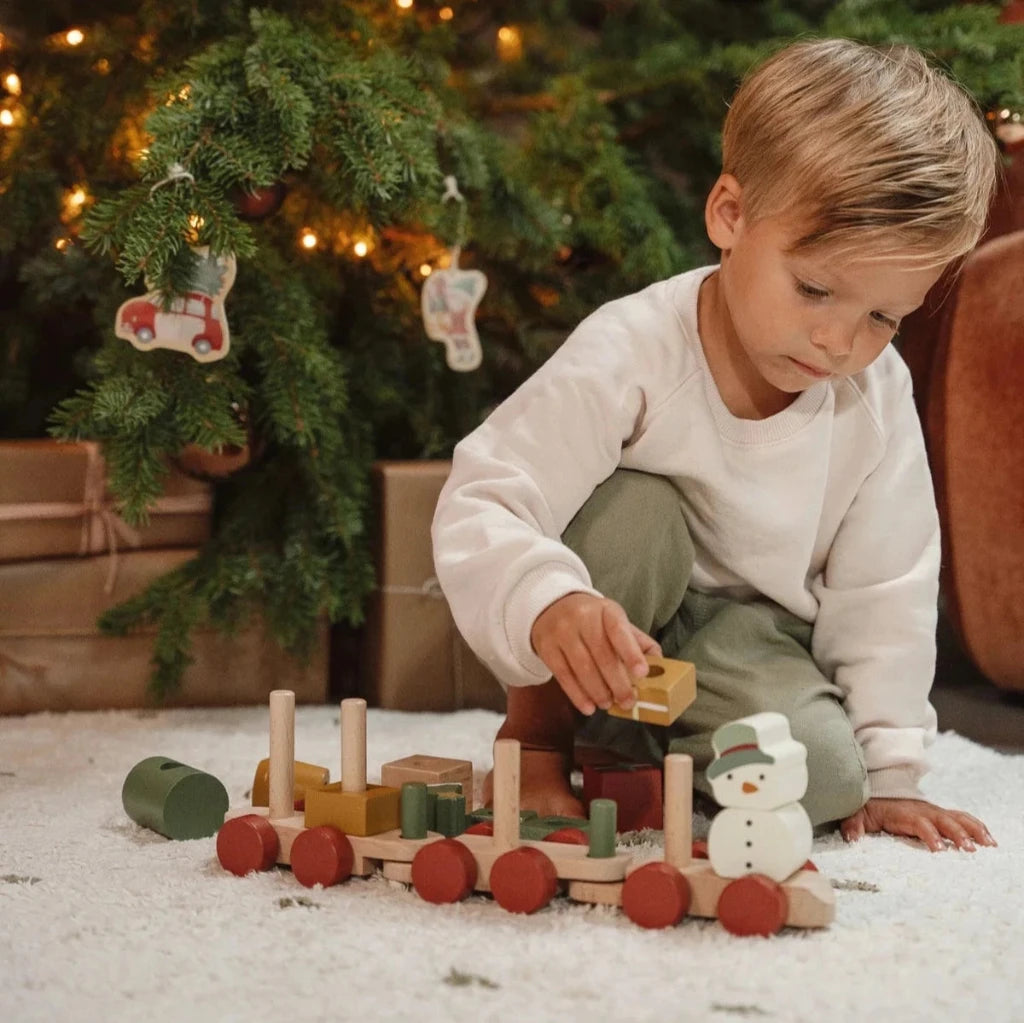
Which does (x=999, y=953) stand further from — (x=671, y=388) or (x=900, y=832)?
(x=671, y=388)

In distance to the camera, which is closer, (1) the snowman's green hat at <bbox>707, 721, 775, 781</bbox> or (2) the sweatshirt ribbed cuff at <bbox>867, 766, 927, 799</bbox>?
(1) the snowman's green hat at <bbox>707, 721, 775, 781</bbox>

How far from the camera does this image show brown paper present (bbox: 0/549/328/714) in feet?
4.35

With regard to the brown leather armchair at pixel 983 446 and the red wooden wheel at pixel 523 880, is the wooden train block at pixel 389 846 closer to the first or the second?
the red wooden wheel at pixel 523 880

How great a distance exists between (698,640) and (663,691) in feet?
1.04

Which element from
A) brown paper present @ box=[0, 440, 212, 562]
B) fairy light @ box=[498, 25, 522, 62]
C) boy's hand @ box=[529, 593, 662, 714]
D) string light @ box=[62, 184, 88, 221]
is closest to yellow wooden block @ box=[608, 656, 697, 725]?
boy's hand @ box=[529, 593, 662, 714]

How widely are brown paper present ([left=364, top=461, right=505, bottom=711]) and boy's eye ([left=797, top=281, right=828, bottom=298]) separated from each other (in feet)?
1.77

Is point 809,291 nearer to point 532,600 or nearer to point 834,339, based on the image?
point 834,339

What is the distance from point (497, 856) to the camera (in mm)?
775

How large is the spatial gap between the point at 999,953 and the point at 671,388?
48cm

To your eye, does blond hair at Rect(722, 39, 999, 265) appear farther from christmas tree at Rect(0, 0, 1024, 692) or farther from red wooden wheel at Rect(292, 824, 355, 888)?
red wooden wheel at Rect(292, 824, 355, 888)

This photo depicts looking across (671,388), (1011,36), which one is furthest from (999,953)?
(1011,36)

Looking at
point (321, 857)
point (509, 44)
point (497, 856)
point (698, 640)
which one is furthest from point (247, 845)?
point (509, 44)

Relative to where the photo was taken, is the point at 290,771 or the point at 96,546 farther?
the point at 96,546

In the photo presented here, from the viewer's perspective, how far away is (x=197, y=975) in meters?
0.66
